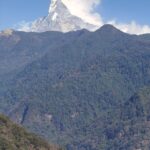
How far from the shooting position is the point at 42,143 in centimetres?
19838

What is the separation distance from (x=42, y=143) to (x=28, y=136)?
435 centimetres

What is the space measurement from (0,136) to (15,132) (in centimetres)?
1278

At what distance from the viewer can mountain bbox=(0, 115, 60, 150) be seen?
180000 mm

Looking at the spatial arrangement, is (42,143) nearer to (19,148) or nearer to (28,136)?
(28,136)

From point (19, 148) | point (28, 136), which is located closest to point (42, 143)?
point (28, 136)

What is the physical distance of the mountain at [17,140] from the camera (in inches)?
7087

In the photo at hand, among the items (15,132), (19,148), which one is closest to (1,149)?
(19,148)

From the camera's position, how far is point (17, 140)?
18975 cm

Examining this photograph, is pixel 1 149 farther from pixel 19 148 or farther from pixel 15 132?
pixel 15 132

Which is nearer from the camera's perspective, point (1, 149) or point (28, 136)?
point (1, 149)

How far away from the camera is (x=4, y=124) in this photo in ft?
656

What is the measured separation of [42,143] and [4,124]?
1121 centimetres

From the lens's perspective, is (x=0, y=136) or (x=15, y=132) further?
(x=15, y=132)

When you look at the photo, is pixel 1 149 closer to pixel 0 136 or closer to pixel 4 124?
pixel 0 136
